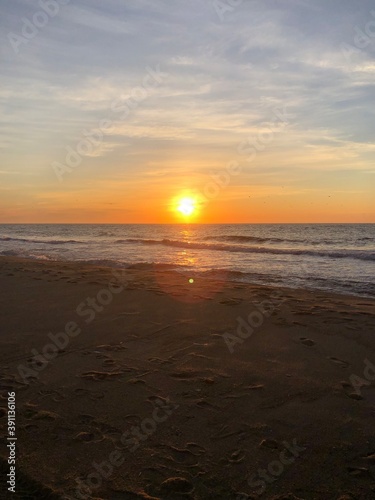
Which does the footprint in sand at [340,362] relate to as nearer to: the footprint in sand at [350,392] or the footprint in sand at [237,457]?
the footprint in sand at [350,392]

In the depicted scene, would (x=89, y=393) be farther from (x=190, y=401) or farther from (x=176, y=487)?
(x=176, y=487)

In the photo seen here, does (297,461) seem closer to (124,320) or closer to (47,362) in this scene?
(47,362)

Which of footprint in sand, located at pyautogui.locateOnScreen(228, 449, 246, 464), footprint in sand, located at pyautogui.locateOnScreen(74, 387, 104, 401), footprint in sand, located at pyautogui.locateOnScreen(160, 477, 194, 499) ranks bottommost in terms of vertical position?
footprint in sand, located at pyautogui.locateOnScreen(160, 477, 194, 499)

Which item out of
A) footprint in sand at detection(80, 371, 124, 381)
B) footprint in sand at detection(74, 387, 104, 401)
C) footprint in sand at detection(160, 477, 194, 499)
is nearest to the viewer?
footprint in sand at detection(160, 477, 194, 499)

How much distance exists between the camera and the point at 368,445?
3.90 meters

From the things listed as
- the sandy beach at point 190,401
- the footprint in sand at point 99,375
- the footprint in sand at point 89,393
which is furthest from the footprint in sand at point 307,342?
the footprint in sand at point 89,393

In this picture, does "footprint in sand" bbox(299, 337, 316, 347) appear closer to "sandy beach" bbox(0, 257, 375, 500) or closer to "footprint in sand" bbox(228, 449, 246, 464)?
"sandy beach" bbox(0, 257, 375, 500)

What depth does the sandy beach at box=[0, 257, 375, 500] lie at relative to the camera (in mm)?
3439

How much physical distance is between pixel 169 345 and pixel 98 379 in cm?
166

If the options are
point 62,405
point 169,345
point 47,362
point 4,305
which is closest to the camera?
point 62,405

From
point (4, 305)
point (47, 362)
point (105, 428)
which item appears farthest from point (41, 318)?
point (105, 428)

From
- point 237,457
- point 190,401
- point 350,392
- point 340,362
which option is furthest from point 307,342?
point 237,457

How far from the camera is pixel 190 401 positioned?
475 cm

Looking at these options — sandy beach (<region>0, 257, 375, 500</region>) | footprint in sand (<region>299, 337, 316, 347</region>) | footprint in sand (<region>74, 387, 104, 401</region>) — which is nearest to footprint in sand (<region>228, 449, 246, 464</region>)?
sandy beach (<region>0, 257, 375, 500</region>)
